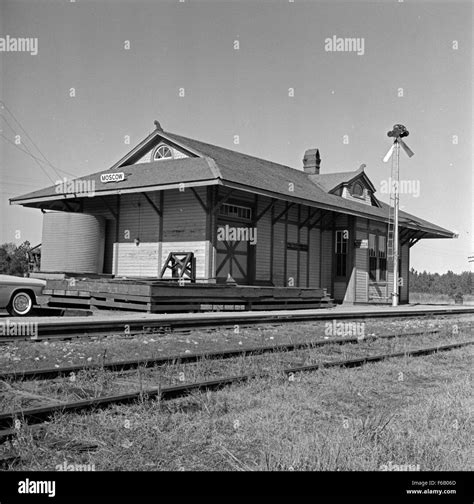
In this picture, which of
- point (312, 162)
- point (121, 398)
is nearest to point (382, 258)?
point (312, 162)

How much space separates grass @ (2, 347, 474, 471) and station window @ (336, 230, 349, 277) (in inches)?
788

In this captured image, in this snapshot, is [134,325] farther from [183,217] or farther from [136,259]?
[136,259]

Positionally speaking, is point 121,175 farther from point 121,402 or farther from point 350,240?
point 121,402

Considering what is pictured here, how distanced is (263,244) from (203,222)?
3.34 metres

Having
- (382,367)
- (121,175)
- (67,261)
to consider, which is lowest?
(382,367)

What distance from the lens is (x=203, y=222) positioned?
19891 millimetres

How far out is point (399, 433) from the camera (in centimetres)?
456

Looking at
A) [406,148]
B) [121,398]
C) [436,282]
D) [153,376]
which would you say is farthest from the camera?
[436,282]

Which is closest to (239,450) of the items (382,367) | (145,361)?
(145,361)

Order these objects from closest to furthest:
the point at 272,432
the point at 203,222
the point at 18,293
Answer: the point at 272,432 < the point at 18,293 < the point at 203,222

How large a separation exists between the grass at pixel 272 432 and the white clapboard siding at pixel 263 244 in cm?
1506

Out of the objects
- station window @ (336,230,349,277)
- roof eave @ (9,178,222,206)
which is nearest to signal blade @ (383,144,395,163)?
station window @ (336,230,349,277)

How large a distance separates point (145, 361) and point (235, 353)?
1.96 m
